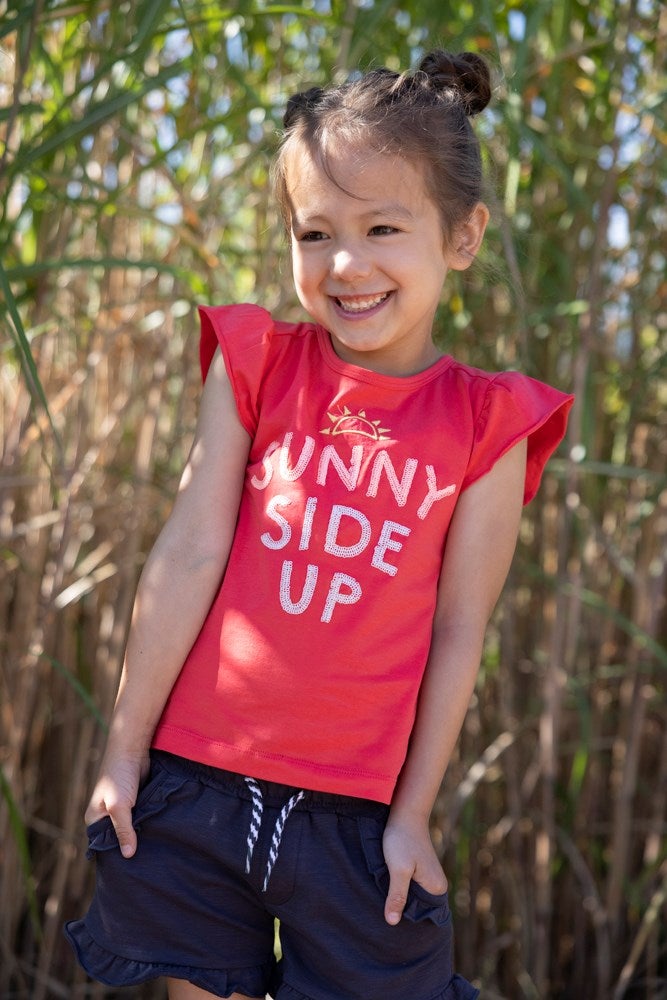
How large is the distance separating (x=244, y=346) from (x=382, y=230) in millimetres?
179

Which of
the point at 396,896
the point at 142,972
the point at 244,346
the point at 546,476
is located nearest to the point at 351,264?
the point at 244,346

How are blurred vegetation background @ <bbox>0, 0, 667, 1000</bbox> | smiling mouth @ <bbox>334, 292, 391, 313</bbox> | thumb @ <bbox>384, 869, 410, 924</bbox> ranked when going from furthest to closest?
1. blurred vegetation background @ <bbox>0, 0, 667, 1000</bbox>
2. smiling mouth @ <bbox>334, 292, 391, 313</bbox>
3. thumb @ <bbox>384, 869, 410, 924</bbox>

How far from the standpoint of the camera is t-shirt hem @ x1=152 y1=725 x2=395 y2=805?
107 centimetres

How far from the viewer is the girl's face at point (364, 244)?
112cm

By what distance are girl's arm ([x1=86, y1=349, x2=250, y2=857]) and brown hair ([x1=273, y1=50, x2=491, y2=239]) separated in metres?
0.26

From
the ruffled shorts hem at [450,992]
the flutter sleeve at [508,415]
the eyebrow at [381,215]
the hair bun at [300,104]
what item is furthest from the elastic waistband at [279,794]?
the hair bun at [300,104]

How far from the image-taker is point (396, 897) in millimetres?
1039

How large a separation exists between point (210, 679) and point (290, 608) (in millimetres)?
103

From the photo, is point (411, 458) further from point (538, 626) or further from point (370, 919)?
point (538, 626)

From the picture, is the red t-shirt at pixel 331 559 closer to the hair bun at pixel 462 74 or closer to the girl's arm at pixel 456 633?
the girl's arm at pixel 456 633

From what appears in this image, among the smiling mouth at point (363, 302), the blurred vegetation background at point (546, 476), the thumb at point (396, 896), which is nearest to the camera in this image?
the thumb at point (396, 896)

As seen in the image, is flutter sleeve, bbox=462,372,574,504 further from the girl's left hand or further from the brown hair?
the girl's left hand

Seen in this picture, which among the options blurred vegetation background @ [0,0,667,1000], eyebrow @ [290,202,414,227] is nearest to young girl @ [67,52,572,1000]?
eyebrow @ [290,202,414,227]

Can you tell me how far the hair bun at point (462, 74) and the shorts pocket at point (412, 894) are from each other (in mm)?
737
